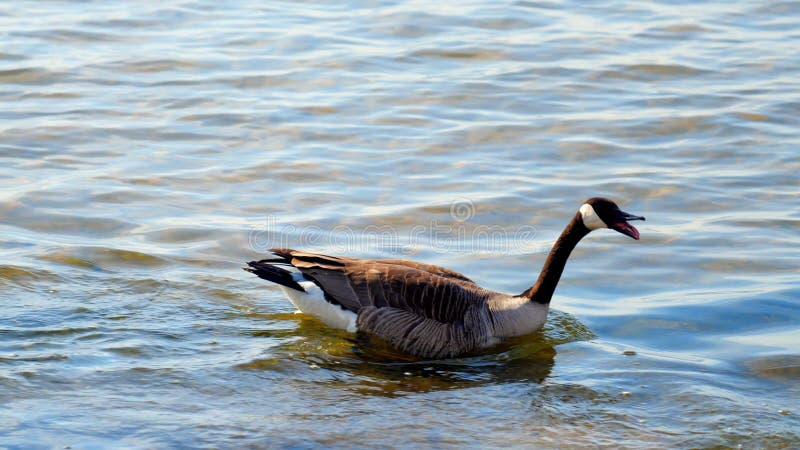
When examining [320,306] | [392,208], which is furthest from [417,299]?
[392,208]


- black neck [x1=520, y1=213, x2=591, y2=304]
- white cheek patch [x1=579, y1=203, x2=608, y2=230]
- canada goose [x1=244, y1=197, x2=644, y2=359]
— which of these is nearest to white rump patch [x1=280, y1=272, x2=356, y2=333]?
canada goose [x1=244, y1=197, x2=644, y2=359]

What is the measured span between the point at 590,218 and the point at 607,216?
6.4 inches

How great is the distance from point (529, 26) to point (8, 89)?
7.95 m

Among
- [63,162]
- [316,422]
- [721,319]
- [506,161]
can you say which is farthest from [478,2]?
[316,422]

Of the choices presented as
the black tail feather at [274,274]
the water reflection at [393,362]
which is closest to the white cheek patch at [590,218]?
the water reflection at [393,362]

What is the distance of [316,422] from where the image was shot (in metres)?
6.53

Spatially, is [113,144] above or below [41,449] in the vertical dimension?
above

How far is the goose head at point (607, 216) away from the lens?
802cm

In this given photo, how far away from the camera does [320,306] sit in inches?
322

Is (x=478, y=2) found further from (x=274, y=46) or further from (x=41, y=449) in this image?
(x=41, y=449)

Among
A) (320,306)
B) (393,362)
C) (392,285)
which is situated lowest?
(393,362)

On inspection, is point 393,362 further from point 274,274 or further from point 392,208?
point 392,208

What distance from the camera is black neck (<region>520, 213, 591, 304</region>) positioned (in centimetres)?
815

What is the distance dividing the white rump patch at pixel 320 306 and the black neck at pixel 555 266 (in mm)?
1314
